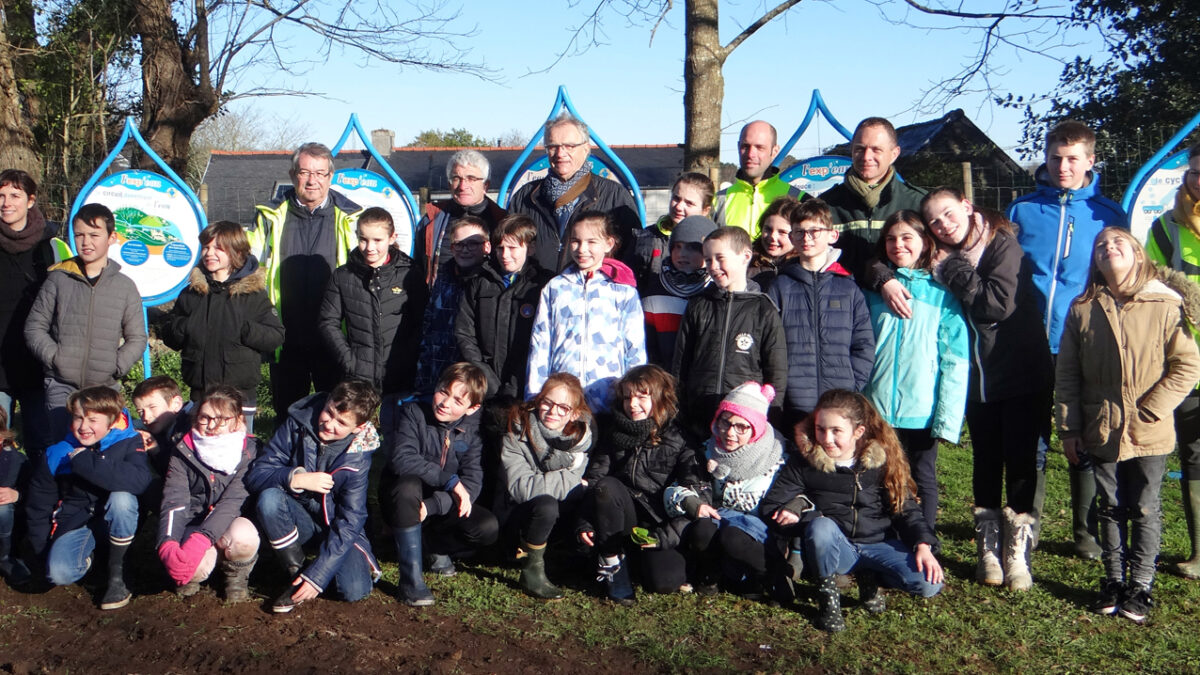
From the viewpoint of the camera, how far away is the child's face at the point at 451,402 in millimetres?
4531

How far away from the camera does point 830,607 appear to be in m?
4.11

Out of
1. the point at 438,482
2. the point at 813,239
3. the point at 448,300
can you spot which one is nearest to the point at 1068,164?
the point at 813,239

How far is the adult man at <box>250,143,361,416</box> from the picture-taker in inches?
216

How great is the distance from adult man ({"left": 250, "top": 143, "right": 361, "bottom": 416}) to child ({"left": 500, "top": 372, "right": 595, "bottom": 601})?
1398 mm

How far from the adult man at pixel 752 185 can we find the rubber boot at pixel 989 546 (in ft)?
6.27

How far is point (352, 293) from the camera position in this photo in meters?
5.06

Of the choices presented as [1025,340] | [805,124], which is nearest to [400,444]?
[1025,340]

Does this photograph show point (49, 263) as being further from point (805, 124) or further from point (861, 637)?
point (805, 124)

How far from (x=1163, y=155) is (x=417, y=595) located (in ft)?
17.6

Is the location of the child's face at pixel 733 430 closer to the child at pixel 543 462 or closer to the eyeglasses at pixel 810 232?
the child at pixel 543 462

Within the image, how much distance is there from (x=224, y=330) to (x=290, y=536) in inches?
49.0

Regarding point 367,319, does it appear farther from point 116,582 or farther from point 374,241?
point 116,582

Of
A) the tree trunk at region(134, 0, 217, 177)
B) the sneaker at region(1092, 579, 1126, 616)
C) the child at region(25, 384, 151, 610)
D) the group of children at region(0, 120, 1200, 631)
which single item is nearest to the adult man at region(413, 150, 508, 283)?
the group of children at region(0, 120, 1200, 631)

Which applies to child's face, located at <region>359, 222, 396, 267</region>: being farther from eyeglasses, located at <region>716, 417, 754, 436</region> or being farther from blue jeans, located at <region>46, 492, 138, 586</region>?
eyeglasses, located at <region>716, 417, 754, 436</region>
